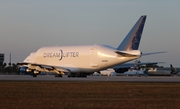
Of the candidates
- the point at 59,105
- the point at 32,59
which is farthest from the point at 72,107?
the point at 32,59

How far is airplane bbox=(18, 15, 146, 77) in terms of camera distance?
60562 millimetres

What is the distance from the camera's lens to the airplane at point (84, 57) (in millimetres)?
60562

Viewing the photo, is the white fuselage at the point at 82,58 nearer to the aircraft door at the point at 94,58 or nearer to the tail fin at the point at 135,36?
the aircraft door at the point at 94,58

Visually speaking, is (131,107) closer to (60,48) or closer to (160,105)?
(160,105)

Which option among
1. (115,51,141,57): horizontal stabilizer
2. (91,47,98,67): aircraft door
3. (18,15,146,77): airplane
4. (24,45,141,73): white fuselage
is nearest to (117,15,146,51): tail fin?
(18,15,146,77): airplane

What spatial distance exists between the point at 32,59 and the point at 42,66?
945 centimetres

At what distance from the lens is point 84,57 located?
6625 cm

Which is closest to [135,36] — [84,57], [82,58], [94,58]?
[94,58]

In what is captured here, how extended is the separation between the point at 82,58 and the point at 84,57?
0.37 meters

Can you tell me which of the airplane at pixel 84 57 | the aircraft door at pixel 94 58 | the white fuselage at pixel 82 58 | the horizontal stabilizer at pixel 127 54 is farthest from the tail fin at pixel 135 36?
the aircraft door at pixel 94 58

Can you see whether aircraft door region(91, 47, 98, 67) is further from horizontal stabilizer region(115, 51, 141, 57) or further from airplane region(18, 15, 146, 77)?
horizontal stabilizer region(115, 51, 141, 57)

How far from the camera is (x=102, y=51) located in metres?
64.3

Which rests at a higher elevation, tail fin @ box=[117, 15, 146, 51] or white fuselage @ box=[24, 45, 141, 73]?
tail fin @ box=[117, 15, 146, 51]

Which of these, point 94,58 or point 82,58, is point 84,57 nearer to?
point 82,58
